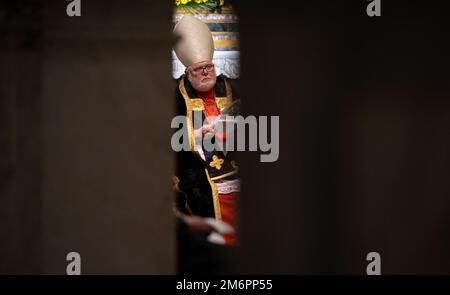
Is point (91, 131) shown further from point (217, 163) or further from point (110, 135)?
point (217, 163)

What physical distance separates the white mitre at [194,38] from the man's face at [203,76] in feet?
0.16

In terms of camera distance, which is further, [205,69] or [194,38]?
[205,69]

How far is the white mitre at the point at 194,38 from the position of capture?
267 centimetres

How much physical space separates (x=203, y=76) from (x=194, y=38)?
0.71ft

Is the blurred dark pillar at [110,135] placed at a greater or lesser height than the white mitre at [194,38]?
lesser

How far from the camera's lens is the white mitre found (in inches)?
105

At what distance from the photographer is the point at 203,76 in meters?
2.83

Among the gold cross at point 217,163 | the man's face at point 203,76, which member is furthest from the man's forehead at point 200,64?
the gold cross at point 217,163
